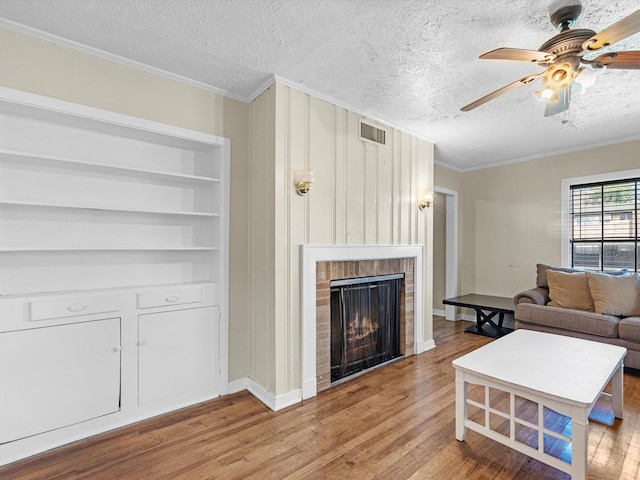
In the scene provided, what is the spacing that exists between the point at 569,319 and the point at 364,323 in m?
2.33

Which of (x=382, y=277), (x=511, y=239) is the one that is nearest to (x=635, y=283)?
(x=511, y=239)

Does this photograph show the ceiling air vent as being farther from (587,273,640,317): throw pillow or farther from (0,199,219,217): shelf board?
(587,273,640,317): throw pillow

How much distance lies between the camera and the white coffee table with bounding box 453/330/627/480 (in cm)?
170

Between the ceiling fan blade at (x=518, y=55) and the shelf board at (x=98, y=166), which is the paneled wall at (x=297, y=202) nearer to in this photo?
the shelf board at (x=98, y=166)

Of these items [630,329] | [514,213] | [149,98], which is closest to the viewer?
[149,98]

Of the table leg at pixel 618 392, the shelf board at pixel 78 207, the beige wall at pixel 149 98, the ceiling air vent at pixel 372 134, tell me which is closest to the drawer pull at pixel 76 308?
the shelf board at pixel 78 207

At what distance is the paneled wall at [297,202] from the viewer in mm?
2672

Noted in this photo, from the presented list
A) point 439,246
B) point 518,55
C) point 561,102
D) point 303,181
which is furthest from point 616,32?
point 439,246

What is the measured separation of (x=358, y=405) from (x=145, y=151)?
2722 mm

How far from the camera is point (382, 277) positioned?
3502 mm

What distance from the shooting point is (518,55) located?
1.77 meters

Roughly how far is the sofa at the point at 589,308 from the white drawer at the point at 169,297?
3.76 m

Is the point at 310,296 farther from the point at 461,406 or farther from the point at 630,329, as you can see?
the point at 630,329

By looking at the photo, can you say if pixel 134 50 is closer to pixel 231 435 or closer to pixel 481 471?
pixel 231 435
